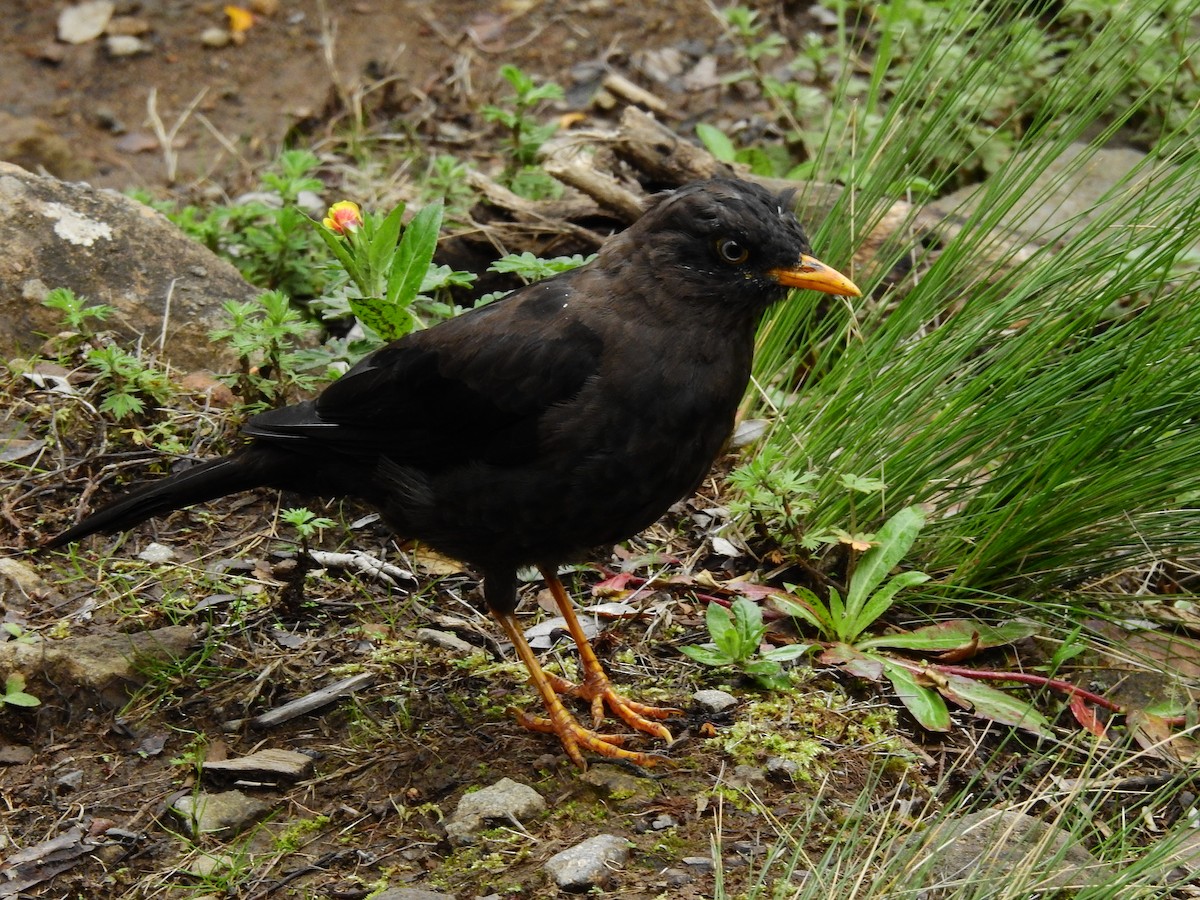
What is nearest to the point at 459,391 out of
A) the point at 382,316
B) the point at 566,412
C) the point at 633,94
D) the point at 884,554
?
the point at 566,412

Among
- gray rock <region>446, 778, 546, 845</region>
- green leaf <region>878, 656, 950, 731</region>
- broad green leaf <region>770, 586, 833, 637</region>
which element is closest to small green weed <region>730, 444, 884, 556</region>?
broad green leaf <region>770, 586, 833, 637</region>

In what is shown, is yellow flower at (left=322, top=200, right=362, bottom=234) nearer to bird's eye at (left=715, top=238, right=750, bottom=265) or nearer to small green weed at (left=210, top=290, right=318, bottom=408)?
small green weed at (left=210, top=290, right=318, bottom=408)

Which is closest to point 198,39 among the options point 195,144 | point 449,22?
point 195,144

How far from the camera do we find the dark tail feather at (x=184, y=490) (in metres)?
3.88

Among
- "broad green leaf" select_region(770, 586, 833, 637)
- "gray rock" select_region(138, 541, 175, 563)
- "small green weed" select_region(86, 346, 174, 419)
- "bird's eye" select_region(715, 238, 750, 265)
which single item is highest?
"bird's eye" select_region(715, 238, 750, 265)

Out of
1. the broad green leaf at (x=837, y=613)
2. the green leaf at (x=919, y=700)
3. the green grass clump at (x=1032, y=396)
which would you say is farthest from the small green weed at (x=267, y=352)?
the green leaf at (x=919, y=700)

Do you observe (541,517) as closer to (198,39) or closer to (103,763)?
(103,763)

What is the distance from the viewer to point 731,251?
3.63 metres

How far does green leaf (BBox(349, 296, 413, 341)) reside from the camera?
13.9ft

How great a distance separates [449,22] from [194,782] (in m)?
6.06

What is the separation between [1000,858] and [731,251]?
1677 mm

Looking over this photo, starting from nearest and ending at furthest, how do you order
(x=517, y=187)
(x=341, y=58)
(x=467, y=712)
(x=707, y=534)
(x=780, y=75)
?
(x=467, y=712) < (x=707, y=534) < (x=517, y=187) < (x=780, y=75) < (x=341, y=58)

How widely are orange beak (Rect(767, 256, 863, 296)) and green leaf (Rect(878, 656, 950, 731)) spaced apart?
1058mm

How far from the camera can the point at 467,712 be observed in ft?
12.8
